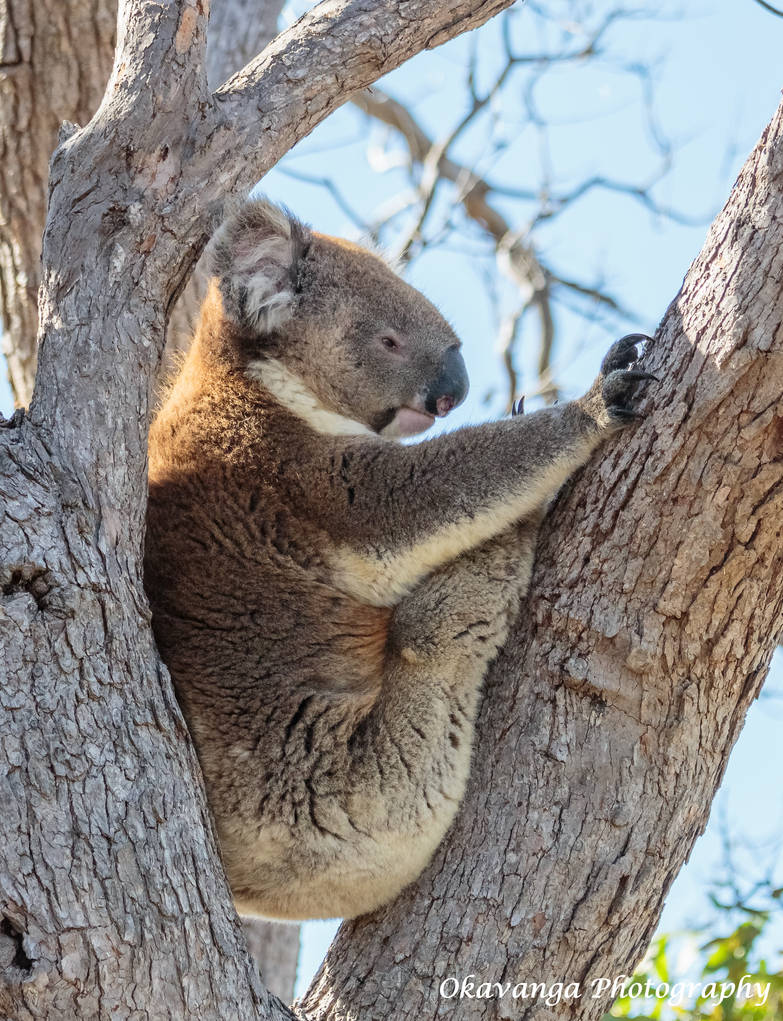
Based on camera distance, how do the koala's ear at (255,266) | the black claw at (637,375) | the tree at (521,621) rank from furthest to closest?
the koala's ear at (255,266)
the black claw at (637,375)
the tree at (521,621)

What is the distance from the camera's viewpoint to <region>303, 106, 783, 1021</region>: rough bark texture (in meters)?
2.56

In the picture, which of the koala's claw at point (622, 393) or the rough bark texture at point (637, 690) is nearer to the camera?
the rough bark texture at point (637, 690)

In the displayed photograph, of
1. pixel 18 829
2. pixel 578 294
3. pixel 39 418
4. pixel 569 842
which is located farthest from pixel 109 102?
pixel 578 294

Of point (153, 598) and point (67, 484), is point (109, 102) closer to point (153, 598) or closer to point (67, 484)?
point (67, 484)

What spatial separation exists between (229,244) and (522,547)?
138cm

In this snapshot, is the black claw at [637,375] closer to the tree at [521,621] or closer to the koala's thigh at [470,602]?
the tree at [521,621]

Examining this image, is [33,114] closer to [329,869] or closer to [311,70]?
[311,70]

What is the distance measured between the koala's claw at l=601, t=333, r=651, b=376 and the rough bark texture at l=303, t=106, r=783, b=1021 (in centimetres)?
23

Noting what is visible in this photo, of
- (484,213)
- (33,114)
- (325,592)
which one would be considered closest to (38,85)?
(33,114)

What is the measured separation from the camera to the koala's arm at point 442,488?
2971mm

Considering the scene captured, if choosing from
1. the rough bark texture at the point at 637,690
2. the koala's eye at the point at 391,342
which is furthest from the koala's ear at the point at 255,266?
the rough bark texture at the point at 637,690

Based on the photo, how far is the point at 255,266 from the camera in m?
3.57

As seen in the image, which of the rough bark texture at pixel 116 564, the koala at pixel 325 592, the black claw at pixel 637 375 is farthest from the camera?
the koala at pixel 325 592

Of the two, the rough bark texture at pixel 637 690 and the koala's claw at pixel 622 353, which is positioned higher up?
the koala's claw at pixel 622 353
